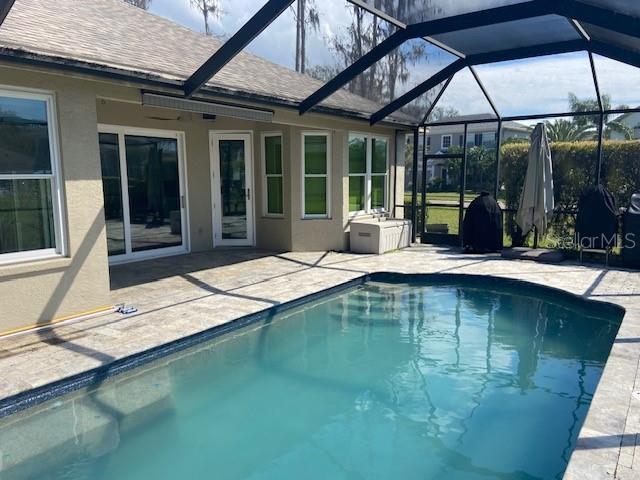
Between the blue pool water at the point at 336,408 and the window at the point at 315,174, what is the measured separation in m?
4.49

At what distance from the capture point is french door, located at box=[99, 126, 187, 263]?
885 cm

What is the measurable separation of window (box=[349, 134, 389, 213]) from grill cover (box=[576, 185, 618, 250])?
4742 millimetres

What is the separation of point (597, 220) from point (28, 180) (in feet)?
32.6

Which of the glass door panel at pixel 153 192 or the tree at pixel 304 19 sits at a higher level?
the tree at pixel 304 19

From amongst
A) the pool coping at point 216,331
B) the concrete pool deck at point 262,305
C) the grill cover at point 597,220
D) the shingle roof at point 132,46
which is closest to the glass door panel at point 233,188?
the concrete pool deck at point 262,305

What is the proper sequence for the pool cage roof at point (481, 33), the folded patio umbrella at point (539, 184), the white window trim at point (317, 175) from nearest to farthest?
the pool cage roof at point (481, 33), the folded patio umbrella at point (539, 184), the white window trim at point (317, 175)

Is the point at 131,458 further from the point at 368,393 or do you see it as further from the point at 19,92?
the point at 19,92

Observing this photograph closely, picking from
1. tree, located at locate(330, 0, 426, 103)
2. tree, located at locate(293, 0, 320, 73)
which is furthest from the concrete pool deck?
tree, located at locate(293, 0, 320, 73)

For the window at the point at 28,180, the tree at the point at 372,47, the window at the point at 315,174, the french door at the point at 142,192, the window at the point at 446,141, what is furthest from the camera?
the window at the point at 446,141

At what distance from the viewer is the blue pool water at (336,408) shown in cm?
365

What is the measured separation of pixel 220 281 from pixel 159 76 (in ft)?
11.2

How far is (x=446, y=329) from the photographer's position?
6.69 metres

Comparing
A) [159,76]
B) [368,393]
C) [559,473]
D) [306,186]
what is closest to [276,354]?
[368,393]

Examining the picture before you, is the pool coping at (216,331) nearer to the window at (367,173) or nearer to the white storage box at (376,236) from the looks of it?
the white storage box at (376,236)
